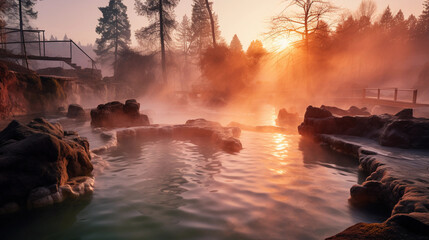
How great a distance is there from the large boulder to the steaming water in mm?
5308

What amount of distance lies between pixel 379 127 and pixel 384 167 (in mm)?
3467

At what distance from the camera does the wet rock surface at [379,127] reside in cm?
579

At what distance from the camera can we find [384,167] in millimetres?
4176

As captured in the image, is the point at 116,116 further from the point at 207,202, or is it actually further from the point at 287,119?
the point at 287,119

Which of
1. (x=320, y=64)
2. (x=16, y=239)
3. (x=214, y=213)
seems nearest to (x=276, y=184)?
(x=214, y=213)

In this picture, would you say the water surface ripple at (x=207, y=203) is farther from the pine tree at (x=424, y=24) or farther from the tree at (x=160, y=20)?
the pine tree at (x=424, y=24)

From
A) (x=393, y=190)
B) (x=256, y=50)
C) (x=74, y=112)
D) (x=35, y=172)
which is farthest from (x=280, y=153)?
(x=256, y=50)

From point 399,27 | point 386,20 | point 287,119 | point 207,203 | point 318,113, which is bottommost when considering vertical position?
point 207,203

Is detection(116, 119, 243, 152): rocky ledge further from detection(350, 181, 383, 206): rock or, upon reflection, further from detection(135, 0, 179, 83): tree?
detection(135, 0, 179, 83): tree

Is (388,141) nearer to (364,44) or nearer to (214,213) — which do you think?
(214,213)

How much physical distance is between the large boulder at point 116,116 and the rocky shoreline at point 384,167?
7.69 m

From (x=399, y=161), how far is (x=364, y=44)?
1581 inches

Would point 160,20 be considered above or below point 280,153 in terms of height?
above

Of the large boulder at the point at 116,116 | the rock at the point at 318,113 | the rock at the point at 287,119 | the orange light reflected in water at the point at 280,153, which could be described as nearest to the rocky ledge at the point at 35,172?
the orange light reflected in water at the point at 280,153
